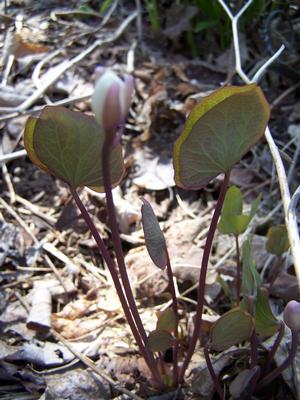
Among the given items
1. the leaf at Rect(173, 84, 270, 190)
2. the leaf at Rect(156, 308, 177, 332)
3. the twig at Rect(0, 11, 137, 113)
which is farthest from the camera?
the twig at Rect(0, 11, 137, 113)

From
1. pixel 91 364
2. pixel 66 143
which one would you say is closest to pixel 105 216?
pixel 91 364

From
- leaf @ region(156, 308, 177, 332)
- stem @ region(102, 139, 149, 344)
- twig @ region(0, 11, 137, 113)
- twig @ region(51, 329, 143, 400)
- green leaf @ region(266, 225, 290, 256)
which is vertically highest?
stem @ region(102, 139, 149, 344)

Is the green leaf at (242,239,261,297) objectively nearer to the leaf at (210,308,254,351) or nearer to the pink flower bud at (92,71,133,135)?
the leaf at (210,308,254,351)

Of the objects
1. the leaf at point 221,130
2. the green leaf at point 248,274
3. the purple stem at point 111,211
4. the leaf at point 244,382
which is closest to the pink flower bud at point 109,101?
the purple stem at point 111,211

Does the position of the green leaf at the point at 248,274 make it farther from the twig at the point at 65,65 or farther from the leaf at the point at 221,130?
the twig at the point at 65,65

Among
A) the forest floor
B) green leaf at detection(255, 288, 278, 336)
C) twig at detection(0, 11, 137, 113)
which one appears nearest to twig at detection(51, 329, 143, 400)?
the forest floor

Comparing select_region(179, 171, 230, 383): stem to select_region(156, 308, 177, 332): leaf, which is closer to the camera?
select_region(179, 171, 230, 383): stem

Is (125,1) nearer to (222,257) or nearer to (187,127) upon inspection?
(222,257)
